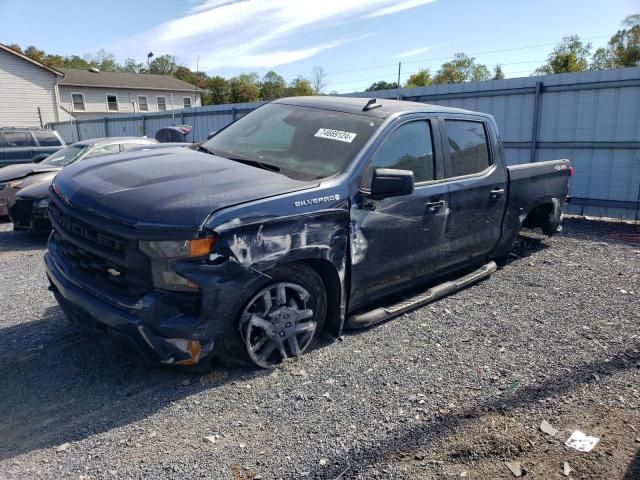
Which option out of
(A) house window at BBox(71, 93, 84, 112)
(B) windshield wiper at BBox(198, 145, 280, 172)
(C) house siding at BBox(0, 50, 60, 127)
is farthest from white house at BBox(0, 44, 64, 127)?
(B) windshield wiper at BBox(198, 145, 280, 172)

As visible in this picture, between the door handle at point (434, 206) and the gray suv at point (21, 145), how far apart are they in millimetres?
12325

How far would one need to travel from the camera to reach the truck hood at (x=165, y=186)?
3.00 m

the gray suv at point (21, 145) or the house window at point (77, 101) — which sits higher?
the house window at point (77, 101)

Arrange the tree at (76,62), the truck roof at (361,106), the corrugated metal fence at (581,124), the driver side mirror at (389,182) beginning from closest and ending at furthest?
the driver side mirror at (389,182)
the truck roof at (361,106)
the corrugated metal fence at (581,124)
the tree at (76,62)

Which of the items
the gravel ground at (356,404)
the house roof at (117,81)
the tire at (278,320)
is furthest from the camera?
the house roof at (117,81)

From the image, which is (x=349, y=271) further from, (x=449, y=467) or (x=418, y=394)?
(x=449, y=467)

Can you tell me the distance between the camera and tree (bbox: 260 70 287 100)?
61.4 m

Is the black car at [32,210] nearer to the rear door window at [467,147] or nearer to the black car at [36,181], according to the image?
the black car at [36,181]

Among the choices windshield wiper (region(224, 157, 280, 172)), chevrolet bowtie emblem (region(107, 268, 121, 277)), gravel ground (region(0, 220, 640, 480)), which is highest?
windshield wiper (region(224, 157, 280, 172))

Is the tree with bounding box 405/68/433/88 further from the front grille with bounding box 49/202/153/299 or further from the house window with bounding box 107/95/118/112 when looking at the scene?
the front grille with bounding box 49/202/153/299

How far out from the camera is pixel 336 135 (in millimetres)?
4047

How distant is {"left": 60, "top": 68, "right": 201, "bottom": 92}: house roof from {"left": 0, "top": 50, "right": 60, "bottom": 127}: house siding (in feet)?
22.7

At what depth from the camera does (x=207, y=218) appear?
2957 mm

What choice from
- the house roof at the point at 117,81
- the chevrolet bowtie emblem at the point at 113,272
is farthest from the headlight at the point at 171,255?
the house roof at the point at 117,81
